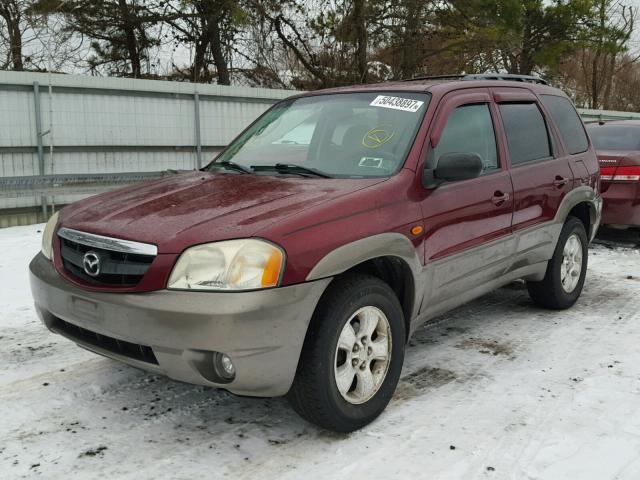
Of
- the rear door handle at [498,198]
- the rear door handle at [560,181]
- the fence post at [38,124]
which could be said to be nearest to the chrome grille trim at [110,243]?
the rear door handle at [498,198]

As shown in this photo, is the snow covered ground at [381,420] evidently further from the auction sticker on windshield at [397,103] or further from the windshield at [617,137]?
the windshield at [617,137]

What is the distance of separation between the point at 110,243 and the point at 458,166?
1817 mm

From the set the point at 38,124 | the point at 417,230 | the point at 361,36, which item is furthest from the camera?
the point at 361,36

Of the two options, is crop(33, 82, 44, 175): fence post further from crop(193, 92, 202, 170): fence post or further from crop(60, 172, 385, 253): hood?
crop(60, 172, 385, 253): hood

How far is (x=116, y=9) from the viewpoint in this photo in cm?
1631

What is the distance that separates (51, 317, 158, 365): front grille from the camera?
9.52 ft

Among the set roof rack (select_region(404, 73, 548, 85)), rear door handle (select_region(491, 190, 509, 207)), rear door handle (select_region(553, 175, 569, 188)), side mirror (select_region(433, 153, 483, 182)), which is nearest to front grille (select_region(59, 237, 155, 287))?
side mirror (select_region(433, 153, 483, 182))

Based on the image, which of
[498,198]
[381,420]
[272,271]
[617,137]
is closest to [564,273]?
[498,198]

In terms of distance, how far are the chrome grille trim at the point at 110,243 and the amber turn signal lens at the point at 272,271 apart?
49 cm

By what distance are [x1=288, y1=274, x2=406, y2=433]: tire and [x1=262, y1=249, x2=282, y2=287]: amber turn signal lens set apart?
13.0 inches

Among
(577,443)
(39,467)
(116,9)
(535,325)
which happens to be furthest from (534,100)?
(116,9)

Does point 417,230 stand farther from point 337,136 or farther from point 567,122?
point 567,122

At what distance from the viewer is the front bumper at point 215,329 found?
2.69m

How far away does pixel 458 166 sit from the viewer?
346cm
